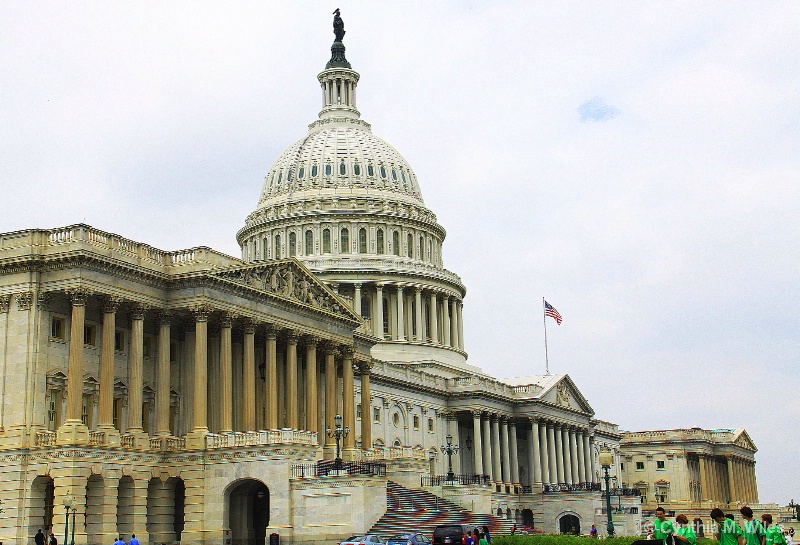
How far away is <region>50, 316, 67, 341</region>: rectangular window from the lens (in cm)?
5972

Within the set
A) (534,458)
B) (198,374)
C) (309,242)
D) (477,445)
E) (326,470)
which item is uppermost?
(309,242)

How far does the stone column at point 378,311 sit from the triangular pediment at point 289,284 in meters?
39.3

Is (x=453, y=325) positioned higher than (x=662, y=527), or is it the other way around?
(x=453, y=325)

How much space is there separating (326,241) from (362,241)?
3.91 metres

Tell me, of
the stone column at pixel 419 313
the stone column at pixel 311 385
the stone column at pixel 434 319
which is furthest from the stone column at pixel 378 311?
the stone column at pixel 311 385

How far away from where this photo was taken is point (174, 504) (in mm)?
64625

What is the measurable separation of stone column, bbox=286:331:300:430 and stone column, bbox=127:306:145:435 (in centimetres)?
1188

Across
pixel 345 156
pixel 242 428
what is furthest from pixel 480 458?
pixel 242 428

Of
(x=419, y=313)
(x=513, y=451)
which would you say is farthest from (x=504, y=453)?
(x=419, y=313)

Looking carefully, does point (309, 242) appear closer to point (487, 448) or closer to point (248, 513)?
point (487, 448)

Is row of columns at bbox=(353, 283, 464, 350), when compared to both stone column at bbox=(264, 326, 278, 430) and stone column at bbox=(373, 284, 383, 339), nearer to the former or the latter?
stone column at bbox=(373, 284, 383, 339)

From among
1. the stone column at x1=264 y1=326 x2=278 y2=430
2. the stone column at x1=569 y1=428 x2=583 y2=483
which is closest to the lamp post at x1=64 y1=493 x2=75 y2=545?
the stone column at x1=264 y1=326 x2=278 y2=430

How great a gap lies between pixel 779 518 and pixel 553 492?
234ft

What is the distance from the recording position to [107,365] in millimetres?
60219
